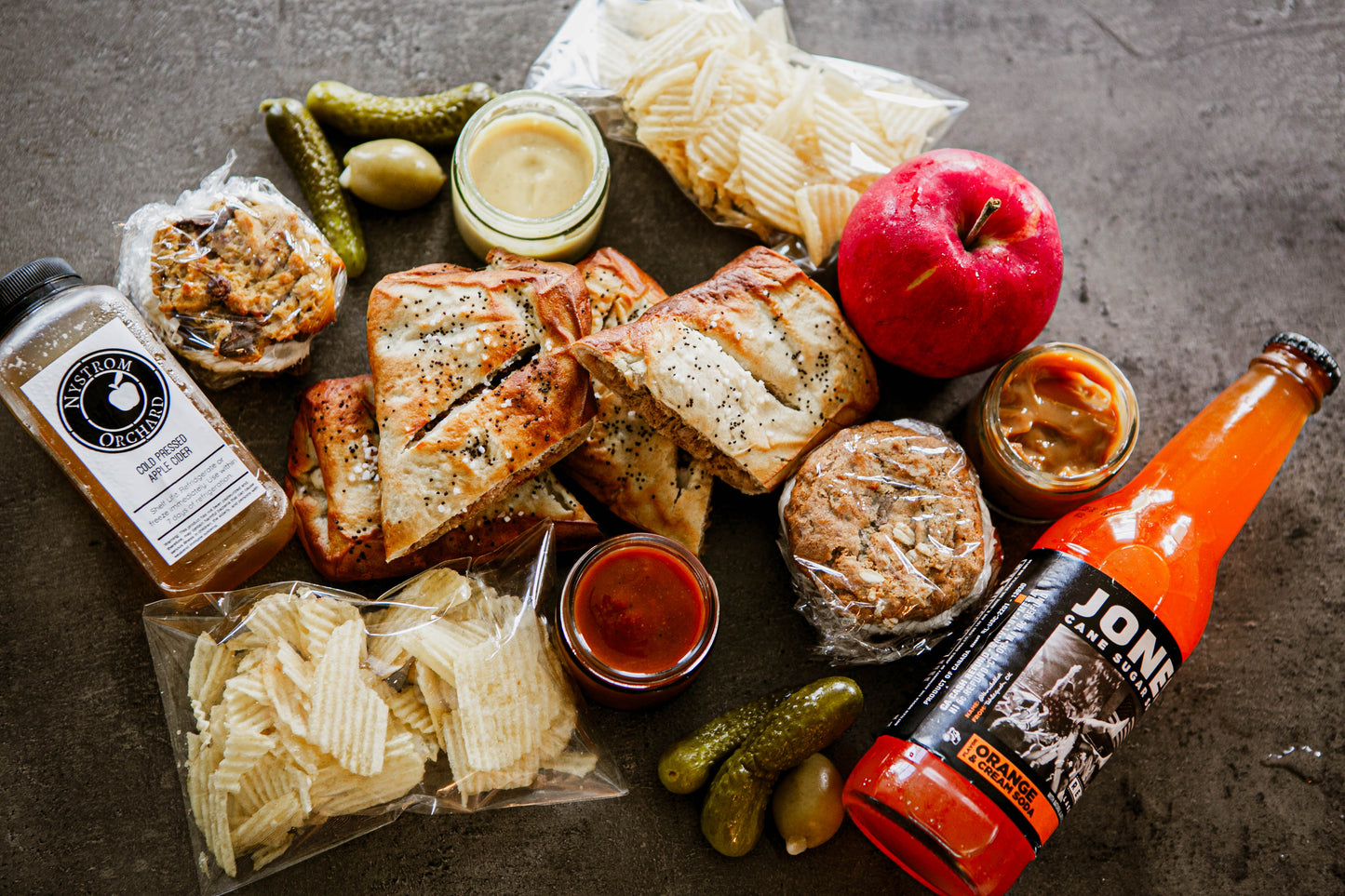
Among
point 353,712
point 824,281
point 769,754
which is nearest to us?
point 353,712

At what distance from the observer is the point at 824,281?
8.18ft

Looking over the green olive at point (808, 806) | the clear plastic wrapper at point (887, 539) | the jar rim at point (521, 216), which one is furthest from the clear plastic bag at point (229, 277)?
the green olive at point (808, 806)

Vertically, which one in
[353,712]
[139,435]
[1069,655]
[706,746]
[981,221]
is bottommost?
[706,746]

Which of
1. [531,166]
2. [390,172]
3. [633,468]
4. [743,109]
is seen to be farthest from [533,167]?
[633,468]

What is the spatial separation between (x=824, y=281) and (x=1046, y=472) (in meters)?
0.82

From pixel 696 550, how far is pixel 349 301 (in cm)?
123

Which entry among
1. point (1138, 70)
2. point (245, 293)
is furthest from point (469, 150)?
point (1138, 70)

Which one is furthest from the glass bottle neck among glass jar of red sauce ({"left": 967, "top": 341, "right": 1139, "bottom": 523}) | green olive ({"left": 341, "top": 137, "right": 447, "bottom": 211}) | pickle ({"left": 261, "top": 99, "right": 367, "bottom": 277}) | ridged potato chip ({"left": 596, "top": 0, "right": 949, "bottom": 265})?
pickle ({"left": 261, "top": 99, "right": 367, "bottom": 277})

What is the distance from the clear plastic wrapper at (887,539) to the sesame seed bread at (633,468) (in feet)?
0.85

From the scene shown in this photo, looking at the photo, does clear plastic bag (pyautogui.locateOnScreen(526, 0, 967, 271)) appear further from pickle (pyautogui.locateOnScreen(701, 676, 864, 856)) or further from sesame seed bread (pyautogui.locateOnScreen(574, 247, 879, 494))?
pickle (pyautogui.locateOnScreen(701, 676, 864, 856))

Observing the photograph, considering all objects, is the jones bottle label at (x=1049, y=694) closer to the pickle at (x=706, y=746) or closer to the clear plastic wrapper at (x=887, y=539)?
the clear plastic wrapper at (x=887, y=539)

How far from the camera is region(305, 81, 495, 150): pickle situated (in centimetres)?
240

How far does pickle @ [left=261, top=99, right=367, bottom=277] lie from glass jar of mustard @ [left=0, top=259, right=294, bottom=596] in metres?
0.54

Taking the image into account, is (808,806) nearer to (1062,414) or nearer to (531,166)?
(1062,414)
